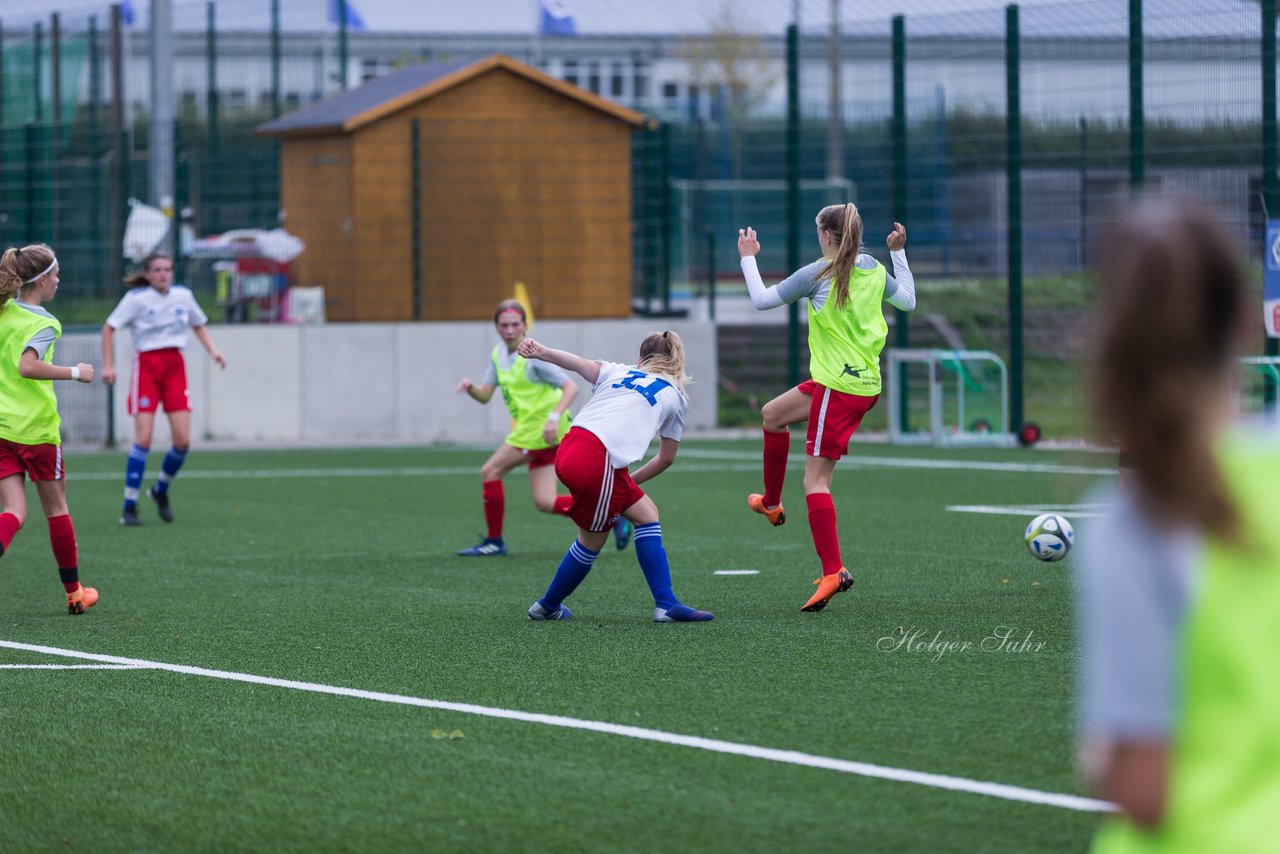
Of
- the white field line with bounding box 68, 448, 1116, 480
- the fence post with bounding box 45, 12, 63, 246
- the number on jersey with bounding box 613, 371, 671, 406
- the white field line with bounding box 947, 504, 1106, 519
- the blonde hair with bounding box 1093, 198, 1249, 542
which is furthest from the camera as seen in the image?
the fence post with bounding box 45, 12, 63, 246

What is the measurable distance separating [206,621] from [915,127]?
14.3 meters

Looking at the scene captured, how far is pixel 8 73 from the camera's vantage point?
33531mm

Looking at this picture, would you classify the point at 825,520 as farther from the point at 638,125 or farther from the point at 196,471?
the point at 638,125

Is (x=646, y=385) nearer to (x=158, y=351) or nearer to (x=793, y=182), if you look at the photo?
(x=158, y=351)

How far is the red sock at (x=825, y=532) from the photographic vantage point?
28.2 ft

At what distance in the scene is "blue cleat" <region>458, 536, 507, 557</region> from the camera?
11258 millimetres

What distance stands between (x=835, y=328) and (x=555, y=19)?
97.6 ft

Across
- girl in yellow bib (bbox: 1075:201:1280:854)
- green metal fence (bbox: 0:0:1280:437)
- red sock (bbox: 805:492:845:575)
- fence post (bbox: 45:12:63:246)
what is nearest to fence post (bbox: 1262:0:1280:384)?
green metal fence (bbox: 0:0:1280:437)

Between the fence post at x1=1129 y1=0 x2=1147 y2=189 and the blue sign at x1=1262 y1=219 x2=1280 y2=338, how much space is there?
3.40 meters

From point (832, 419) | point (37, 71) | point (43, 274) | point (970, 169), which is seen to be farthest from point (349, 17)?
point (832, 419)

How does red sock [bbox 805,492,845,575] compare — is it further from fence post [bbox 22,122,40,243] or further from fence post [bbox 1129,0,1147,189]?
fence post [bbox 22,122,40,243]

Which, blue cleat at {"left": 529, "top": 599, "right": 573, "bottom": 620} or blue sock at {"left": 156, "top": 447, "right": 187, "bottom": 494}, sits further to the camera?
blue sock at {"left": 156, "top": 447, "right": 187, "bottom": 494}

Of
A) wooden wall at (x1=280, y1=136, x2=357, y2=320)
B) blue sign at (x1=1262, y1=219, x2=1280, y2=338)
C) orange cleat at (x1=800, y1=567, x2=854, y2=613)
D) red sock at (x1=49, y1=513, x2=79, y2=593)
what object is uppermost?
wooden wall at (x1=280, y1=136, x2=357, y2=320)

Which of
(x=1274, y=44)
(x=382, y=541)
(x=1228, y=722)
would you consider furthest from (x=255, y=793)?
(x=1274, y=44)
